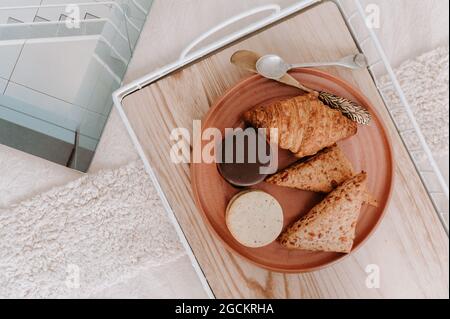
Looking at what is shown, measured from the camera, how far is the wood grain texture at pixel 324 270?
29.4 inches

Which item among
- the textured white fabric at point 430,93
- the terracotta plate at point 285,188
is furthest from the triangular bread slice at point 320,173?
the textured white fabric at point 430,93

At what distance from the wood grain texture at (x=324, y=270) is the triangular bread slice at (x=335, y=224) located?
0.08m

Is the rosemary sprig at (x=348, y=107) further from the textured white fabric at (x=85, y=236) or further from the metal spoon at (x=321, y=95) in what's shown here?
the textured white fabric at (x=85, y=236)

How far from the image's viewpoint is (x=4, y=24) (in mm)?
857

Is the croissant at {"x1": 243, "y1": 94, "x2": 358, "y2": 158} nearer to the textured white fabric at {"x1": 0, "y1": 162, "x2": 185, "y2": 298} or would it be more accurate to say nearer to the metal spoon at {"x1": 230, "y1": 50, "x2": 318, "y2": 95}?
the metal spoon at {"x1": 230, "y1": 50, "x2": 318, "y2": 95}

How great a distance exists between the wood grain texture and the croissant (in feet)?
0.34

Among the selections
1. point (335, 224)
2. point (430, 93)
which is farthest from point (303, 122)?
point (430, 93)

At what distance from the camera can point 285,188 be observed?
Result: 0.73m

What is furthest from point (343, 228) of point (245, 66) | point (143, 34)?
point (143, 34)

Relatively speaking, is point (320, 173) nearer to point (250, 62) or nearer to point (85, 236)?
point (250, 62)

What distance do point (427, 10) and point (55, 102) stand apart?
827mm

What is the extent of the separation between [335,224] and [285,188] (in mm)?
98

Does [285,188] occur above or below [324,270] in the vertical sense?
above

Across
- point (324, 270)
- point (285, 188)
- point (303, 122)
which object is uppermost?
point (303, 122)
